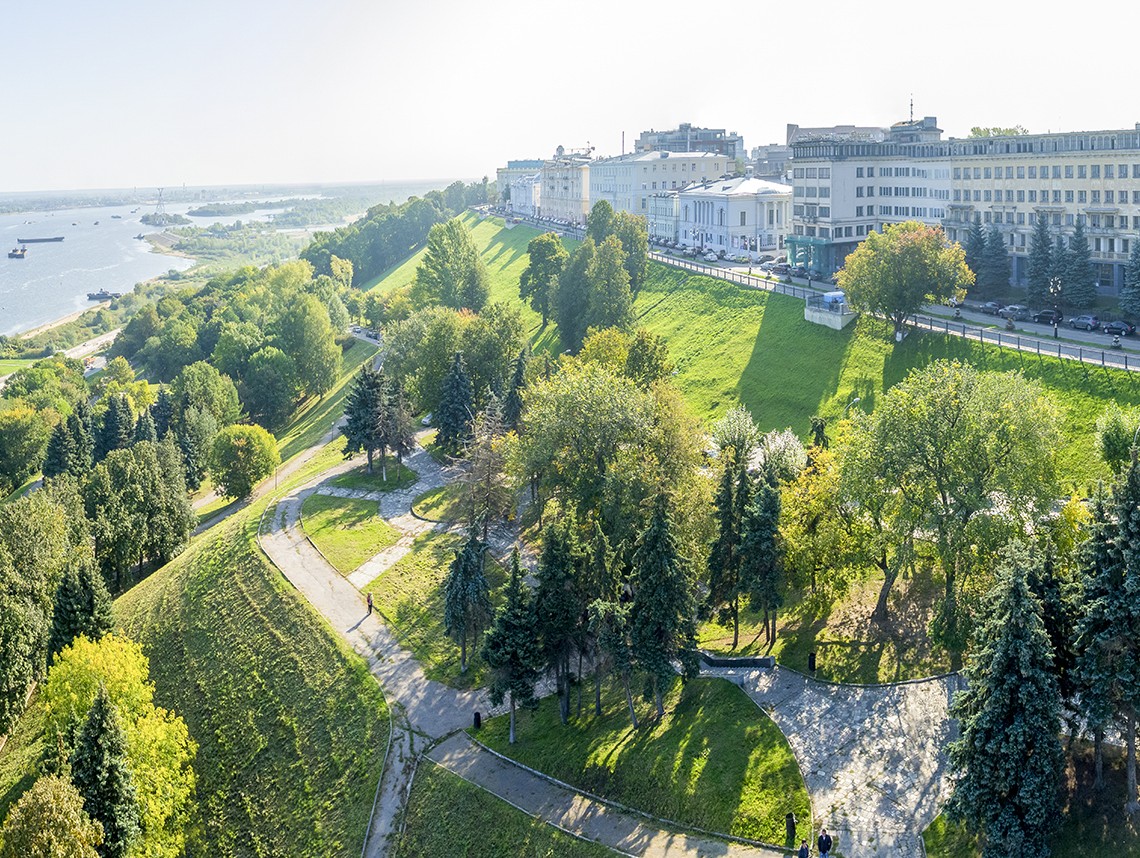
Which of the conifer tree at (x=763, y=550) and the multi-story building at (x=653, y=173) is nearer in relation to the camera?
the conifer tree at (x=763, y=550)

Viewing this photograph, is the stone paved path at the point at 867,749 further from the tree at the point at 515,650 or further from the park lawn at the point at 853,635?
the tree at the point at 515,650

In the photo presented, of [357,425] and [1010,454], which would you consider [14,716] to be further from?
[1010,454]

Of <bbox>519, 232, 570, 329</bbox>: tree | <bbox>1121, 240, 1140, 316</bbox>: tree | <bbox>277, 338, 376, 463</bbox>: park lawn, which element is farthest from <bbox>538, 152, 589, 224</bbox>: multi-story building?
<bbox>1121, 240, 1140, 316</bbox>: tree

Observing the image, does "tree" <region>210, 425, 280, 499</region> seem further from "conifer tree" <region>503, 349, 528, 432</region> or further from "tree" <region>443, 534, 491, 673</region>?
"tree" <region>443, 534, 491, 673</region>

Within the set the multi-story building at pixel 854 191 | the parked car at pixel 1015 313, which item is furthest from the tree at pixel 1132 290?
→ the multi-story building at pixel 854 191

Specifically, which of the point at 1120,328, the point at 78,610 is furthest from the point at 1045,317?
the point at 78,610

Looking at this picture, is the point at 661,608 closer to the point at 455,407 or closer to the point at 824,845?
the point at 824,845
